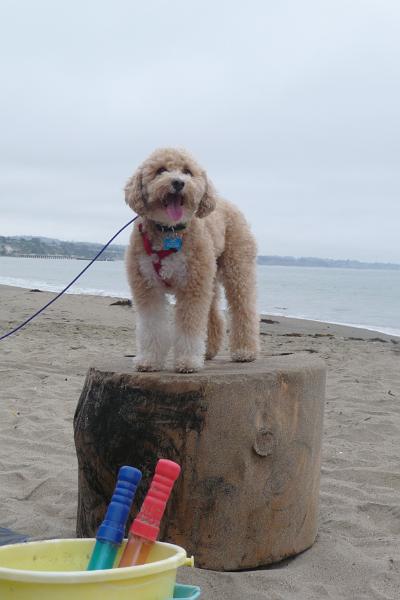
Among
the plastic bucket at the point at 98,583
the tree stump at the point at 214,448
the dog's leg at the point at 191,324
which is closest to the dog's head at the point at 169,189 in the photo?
the dog's leg at the point at 191,324

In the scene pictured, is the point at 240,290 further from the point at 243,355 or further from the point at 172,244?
the point at 172,244

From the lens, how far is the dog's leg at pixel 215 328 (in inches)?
187

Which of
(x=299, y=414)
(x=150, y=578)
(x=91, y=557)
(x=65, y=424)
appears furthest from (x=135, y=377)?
(x=65, y=424)

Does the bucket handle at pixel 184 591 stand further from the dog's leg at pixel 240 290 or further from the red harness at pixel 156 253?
the dog's leg at pixel 240 290

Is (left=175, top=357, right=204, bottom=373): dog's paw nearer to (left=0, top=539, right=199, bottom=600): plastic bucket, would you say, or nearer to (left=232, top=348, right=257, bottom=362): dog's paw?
(left=232, top=348, right=257, bottom=362): dog's paw

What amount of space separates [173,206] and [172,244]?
0.23 meters

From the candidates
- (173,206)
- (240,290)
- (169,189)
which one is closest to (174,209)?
(173,206)

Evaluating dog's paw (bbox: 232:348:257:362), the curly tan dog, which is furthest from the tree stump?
dog's paw (bbox: 232:348:257:362)

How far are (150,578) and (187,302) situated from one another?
77.1 inches

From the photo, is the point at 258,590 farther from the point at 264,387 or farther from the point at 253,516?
the point at 264,387

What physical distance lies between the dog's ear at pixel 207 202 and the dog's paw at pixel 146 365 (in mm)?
897

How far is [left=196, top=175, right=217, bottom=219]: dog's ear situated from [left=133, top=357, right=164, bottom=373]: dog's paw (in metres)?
0.90

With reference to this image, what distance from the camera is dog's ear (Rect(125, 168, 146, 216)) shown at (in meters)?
3.65

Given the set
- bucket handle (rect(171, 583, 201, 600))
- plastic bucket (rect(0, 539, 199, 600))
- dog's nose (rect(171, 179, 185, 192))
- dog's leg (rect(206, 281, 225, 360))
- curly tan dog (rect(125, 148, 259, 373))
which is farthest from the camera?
dog's leg (rect(206, 281, 225, 360))
